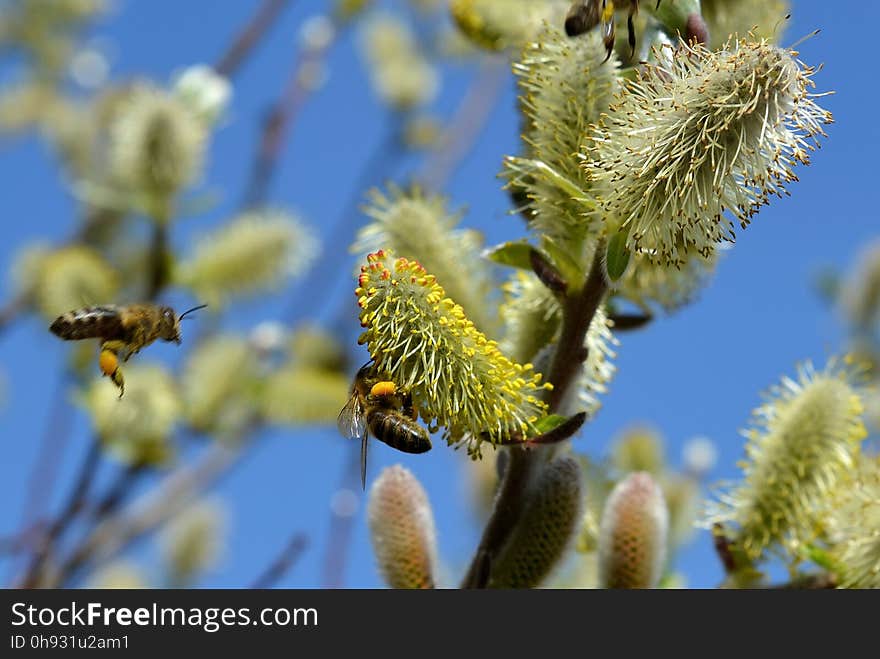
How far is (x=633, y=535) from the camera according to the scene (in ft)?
4.87

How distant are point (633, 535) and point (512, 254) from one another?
445 millimetres

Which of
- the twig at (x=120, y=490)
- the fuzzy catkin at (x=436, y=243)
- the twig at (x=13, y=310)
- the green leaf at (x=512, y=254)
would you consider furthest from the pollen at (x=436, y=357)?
the twig at (x=13, y=310)

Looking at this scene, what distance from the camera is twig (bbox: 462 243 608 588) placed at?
1224mm

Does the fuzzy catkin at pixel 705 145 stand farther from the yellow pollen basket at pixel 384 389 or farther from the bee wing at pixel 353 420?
the bee wing at pixel 353 420

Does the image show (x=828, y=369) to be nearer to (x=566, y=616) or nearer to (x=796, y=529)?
(x=796, y=529)

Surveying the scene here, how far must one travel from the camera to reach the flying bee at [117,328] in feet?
5.34

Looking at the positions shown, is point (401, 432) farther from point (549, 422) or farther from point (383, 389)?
point (549, 422)

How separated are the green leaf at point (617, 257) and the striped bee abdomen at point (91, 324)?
0.84m

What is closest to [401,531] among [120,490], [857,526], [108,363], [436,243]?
[436,243]

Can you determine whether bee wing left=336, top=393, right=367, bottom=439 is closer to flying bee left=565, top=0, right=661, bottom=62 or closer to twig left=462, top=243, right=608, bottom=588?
twig left=462, top=243, right=608, bottom=588

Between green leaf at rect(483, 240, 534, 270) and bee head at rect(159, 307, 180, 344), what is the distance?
0.64 m

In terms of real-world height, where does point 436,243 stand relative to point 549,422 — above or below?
above

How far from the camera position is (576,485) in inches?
52.4

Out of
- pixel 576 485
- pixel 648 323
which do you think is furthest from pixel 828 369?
pixel 576 485
